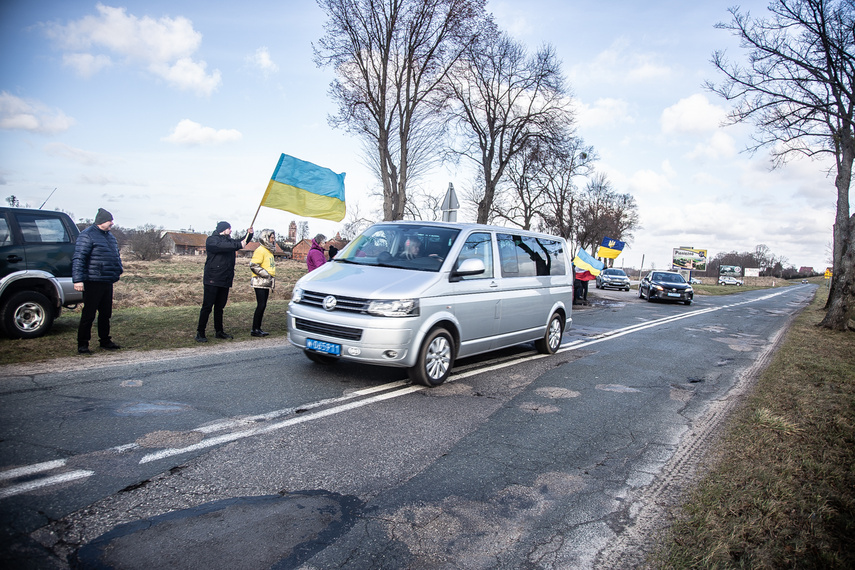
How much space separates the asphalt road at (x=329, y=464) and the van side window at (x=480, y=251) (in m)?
1.39

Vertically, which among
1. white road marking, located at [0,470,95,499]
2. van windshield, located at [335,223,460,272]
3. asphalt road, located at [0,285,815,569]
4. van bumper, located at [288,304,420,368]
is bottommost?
asphalt road, located at [0,285,815,569]

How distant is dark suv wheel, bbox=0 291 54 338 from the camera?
729 centimetres

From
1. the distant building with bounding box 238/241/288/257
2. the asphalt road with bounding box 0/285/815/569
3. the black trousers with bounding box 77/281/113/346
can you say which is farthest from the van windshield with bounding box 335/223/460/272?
the black trousers with bounding box 77/281/113/346

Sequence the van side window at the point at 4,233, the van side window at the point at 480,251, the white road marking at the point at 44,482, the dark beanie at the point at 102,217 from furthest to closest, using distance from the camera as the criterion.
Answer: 1. the van side window at the point at 4,233
2. the dark beanie at the point at 102,217
3. the van side window at the point at 480,251
4. the white road marking at the point at 44,482

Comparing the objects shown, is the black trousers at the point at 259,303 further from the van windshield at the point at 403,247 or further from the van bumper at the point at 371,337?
the van bumper at the point at 371,337

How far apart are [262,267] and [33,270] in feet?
10.9

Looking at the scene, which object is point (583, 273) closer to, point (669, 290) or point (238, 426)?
point (669, 290)

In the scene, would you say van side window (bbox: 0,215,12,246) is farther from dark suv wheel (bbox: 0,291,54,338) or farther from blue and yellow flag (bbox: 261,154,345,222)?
blue and yellow flag (bbox: 261,154,345,222)

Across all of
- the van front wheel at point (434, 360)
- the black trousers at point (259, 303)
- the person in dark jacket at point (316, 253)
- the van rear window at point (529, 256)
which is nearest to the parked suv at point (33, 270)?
the black trousers at point (259, 303)

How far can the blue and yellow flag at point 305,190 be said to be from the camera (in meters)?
8.81

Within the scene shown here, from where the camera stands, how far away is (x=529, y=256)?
26.0 feet

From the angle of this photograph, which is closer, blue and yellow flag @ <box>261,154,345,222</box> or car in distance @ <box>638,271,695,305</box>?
blue and yellow flag @ <box>261,154,345,222</box>

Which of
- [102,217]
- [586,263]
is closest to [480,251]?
[102,217]

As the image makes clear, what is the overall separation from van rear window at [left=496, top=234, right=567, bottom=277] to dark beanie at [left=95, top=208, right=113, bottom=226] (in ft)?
17.9
